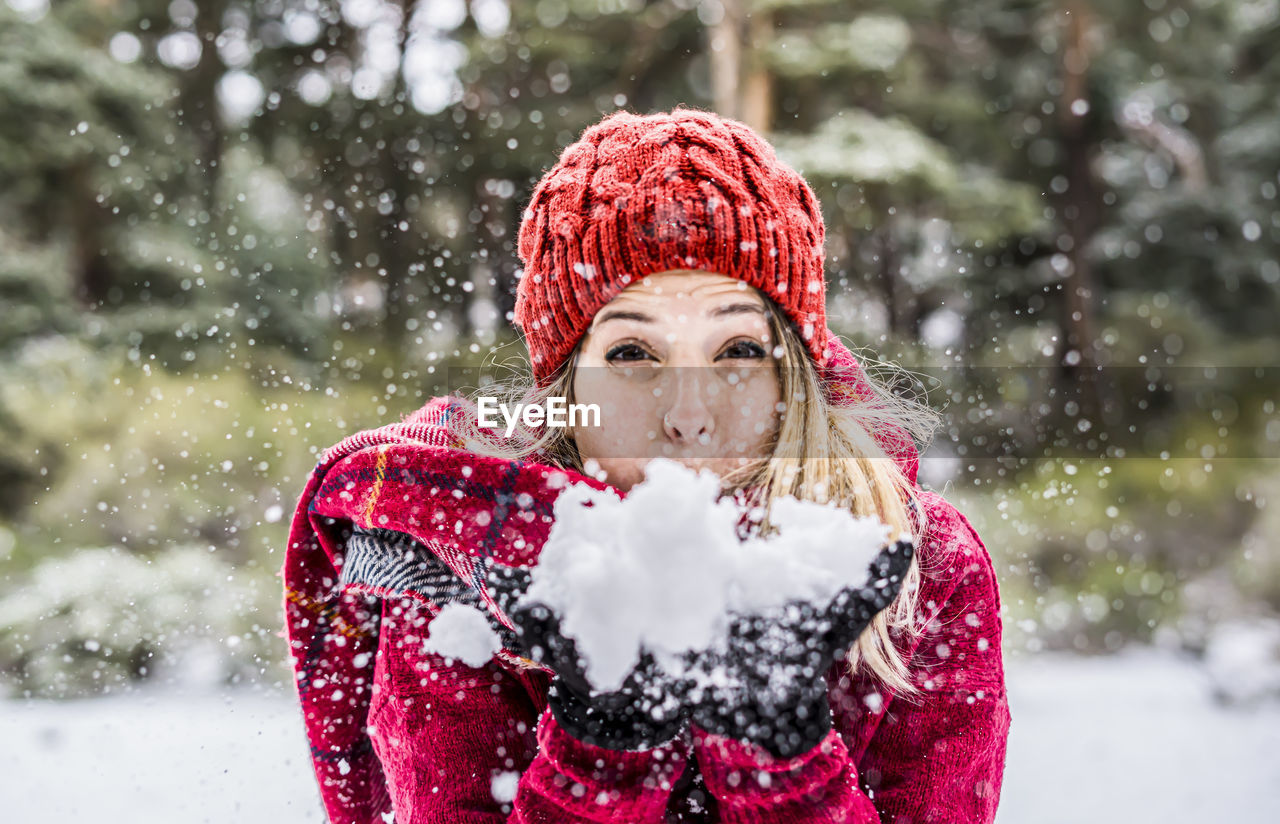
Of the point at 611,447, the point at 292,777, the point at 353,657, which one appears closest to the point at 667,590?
the point at 611,447

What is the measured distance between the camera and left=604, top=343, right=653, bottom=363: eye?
3.89 feet

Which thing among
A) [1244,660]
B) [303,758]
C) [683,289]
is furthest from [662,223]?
[1244,660]

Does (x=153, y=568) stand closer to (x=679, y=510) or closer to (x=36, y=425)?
(x=36, y=425)

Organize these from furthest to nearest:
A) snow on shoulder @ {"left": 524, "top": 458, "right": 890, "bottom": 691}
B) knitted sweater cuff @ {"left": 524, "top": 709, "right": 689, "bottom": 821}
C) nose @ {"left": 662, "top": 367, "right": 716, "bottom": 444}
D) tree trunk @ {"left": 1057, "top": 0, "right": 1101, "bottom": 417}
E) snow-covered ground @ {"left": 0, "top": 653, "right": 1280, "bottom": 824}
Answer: tree trunk @ {"left": 1057, "top": 0, "right": 1101, "bottom": 417}, snow-covered ground @ {"left": 0, "top": 653, "right": 1280, "bottom": 824}, nose @ {"left": 662, "top": 367, "right": 716, "bottom": 444}, knitted sweater cuff @ {"left": 524, "top": 709, "right": 689, "bottom": 821}, snow on shoulder @ {"left": 524, "top": 458, "right": 890, "bottom": 691}

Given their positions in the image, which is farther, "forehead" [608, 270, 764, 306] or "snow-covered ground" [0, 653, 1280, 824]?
"snow-covered ground" [0, 653, 1280, 824]

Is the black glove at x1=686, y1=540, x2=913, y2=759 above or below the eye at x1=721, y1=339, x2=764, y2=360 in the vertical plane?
below

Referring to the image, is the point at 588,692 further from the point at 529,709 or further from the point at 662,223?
the point at 662,223

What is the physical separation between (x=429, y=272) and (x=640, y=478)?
479 cm

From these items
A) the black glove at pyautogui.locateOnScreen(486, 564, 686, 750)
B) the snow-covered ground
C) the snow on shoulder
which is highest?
the snow on shoulder

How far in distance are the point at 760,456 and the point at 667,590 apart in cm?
36

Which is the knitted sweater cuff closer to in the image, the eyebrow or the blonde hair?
the blonde hair

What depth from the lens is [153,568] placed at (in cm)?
455

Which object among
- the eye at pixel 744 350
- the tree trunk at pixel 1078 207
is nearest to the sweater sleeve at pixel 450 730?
the eye at pixel 744 350

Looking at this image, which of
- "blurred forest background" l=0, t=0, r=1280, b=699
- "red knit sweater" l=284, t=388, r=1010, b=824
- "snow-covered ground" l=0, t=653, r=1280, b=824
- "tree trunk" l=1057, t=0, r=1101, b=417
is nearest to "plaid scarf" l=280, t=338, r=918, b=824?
"red knit sweater" l=284, t=388, r=1010, b=824
